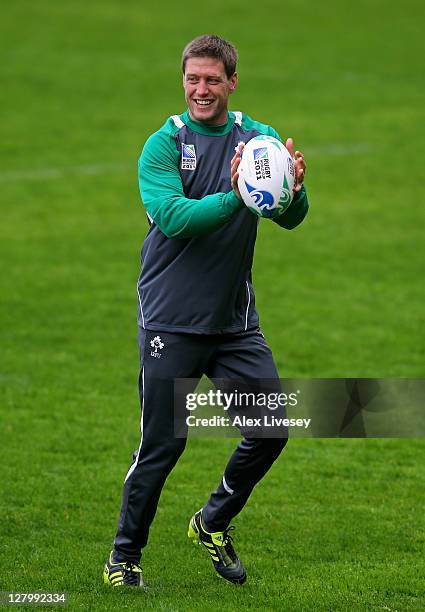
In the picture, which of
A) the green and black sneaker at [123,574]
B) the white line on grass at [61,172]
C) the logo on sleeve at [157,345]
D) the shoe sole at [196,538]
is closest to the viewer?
the logo on sleeve at [157,345]

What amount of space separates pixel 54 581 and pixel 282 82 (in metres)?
22.5

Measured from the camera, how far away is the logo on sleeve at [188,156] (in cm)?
634

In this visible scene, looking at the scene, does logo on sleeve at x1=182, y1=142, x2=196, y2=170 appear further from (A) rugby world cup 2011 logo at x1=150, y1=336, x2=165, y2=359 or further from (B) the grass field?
(B) the grass field

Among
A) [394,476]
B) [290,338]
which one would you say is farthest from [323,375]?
[394,476]

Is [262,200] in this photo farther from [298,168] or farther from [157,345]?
[157,345]

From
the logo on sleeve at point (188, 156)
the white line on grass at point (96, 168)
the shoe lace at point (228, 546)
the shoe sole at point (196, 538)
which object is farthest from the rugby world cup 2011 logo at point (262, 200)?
the white line on grass at point (96, 168)

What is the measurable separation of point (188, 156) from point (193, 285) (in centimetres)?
69

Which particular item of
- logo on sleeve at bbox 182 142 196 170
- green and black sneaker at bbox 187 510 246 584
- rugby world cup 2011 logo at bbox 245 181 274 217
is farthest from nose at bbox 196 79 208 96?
green and black sneaker at bbox 187 510 246 584

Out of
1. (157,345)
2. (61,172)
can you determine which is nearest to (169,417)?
(157,345)

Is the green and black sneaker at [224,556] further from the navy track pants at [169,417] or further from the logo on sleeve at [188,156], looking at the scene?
the logo on sleeve at [188,156]

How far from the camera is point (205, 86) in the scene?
6.27 meters

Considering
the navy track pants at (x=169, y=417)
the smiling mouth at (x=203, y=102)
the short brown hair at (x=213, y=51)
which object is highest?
the short brown hair at (x=213, y=51)

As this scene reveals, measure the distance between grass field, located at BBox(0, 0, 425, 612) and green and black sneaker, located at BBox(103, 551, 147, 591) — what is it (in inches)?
3.8

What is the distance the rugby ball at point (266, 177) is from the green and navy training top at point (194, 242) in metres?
0.21
